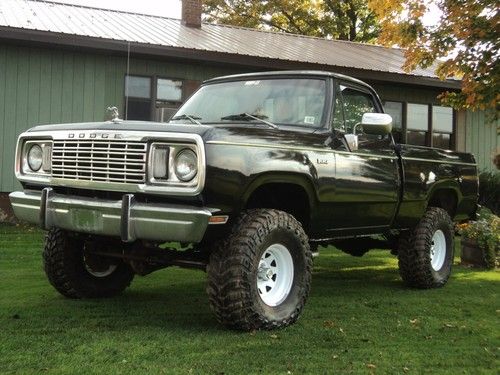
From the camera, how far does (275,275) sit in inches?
191

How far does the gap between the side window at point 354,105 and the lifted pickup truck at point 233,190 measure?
0.02 meters

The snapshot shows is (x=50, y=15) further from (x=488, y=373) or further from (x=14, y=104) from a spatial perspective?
(x=488, y=373)

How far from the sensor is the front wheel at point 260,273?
14.2ft

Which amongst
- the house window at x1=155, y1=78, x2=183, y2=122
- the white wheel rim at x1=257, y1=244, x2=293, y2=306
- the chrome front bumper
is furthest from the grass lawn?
the house window at x1=155, y1=78, x2=183, y2=122

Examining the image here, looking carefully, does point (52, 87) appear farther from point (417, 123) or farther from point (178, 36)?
point (417, 123)

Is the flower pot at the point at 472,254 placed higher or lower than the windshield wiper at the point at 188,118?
lower

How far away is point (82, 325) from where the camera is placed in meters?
4.69

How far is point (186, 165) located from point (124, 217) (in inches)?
21.3

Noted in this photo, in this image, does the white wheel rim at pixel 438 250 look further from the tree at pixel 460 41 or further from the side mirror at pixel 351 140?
the tree at pixel 460 41

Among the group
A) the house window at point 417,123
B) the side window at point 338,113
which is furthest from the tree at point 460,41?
the side window at point 338,113

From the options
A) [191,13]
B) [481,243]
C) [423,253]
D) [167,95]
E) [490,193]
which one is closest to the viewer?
[423,253]

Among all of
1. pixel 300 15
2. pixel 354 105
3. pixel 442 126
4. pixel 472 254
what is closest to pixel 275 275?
pixel 354 105

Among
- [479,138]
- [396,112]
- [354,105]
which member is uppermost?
[396,112]

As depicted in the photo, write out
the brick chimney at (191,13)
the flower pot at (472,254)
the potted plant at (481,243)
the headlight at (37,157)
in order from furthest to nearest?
the brick chimney at (191,13) < the flower pot at (472,254) < the potted plant at (481,243) < the headlight at (37,157)
